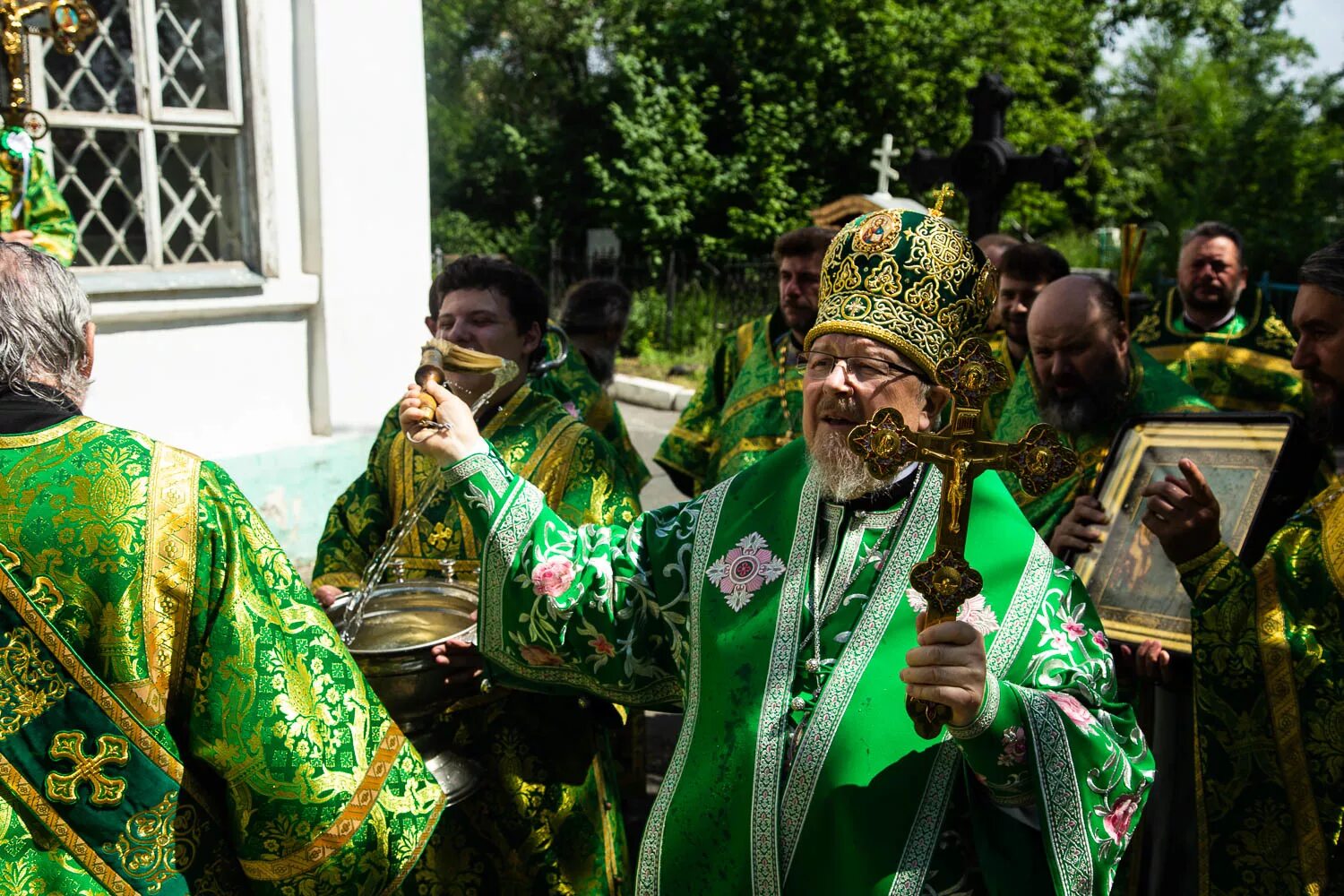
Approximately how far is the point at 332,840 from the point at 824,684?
0.88 meters

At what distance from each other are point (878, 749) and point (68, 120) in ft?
17.5

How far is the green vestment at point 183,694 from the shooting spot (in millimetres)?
1877

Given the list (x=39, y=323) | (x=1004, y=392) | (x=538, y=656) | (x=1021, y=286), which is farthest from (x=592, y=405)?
(x=39, y=323)

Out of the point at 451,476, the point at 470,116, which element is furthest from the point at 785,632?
the point at 470,116

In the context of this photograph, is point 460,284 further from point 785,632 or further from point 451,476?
point 785,632

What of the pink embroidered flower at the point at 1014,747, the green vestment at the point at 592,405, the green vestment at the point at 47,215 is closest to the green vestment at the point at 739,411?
the green vestment at the point at 592,405

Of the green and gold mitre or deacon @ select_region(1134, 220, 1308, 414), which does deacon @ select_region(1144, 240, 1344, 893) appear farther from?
deacon @ select_region(1134, 220, 1308, 414)

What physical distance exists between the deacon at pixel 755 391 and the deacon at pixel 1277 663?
6.46ft

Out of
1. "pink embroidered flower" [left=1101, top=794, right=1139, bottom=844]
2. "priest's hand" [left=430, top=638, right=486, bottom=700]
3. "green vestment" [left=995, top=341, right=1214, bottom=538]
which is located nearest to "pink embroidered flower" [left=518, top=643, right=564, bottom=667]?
"priest's hand" [left=430, top=638, right=486, bottom=700]

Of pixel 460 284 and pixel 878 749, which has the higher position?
pixel 460 284

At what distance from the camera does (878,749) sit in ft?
6.69

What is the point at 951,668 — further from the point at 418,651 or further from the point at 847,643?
the point at 418,651

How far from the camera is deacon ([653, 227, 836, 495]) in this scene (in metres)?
4.57

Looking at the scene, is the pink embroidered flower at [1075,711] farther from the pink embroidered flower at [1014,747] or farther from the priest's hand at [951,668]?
the priest's hand at [951,668]
